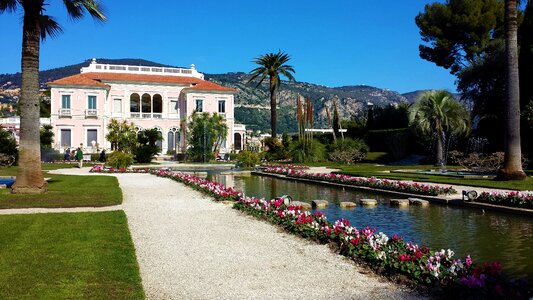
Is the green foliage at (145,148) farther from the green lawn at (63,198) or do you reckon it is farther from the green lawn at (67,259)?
the green lawn at (67,259)

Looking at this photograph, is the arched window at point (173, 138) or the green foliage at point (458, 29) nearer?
the green foliage at point (458, 29)

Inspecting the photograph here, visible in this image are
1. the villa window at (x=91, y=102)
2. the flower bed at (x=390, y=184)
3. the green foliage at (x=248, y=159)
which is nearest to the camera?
the flower bed at (x=390, y=184)

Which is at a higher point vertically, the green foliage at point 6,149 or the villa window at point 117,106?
the villa window at point 117,106

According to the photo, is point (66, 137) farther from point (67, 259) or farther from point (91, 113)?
point (67, 259)

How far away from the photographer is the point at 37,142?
14562 mm

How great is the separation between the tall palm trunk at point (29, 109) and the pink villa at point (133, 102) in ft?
117

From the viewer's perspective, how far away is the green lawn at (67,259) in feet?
17.0

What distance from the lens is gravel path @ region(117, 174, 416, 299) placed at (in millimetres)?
5367

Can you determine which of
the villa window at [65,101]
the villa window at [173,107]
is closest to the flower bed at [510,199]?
the villa window at [65,101]

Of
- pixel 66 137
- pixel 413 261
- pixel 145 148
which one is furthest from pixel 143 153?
pixel 413 261

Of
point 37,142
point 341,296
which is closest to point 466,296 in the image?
point 341,296

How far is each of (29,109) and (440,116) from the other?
26355 mm

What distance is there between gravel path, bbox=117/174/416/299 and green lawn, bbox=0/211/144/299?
0.27 meters

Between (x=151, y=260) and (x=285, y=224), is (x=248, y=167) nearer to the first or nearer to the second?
(x=285, y=224)
